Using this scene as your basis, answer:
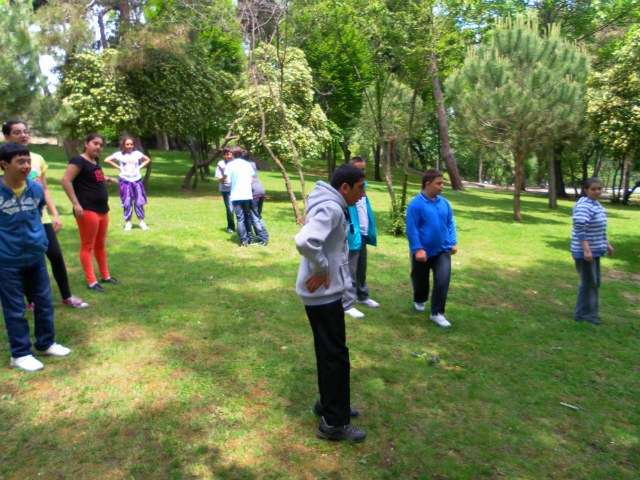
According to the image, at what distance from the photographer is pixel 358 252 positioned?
5.75 meters

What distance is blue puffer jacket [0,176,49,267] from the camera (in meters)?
3.65

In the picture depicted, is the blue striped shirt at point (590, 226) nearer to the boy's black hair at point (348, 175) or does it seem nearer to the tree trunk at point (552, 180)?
the boy's black hair at point (348, 175)

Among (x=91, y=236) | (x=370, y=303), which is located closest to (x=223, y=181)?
(x=91, y=236)

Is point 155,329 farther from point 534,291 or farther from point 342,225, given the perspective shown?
point 534,291

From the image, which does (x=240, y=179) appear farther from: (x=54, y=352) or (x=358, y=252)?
(x=54, y=352)

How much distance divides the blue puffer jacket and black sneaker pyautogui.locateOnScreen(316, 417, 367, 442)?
274 centimetres

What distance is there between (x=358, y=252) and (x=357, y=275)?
440mm

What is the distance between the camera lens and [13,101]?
40.3 feet

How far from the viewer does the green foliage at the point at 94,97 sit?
1641 centimetres

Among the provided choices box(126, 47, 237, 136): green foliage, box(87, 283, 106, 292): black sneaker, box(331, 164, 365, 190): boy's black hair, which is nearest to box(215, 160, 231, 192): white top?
box(87, 283, 106, 292): black sneaker

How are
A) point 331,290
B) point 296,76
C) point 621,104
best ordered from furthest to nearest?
point 296,76
point 621,104
point 331,290

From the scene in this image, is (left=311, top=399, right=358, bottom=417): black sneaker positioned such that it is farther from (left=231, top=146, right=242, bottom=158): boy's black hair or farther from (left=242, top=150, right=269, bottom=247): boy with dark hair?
(left=231, top=146, right=242, bottom=158): boy's black hair

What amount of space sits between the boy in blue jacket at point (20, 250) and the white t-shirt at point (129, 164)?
5.92 meters

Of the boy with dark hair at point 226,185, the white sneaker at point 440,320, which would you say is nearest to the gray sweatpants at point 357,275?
the white sneaker at point 440,320
